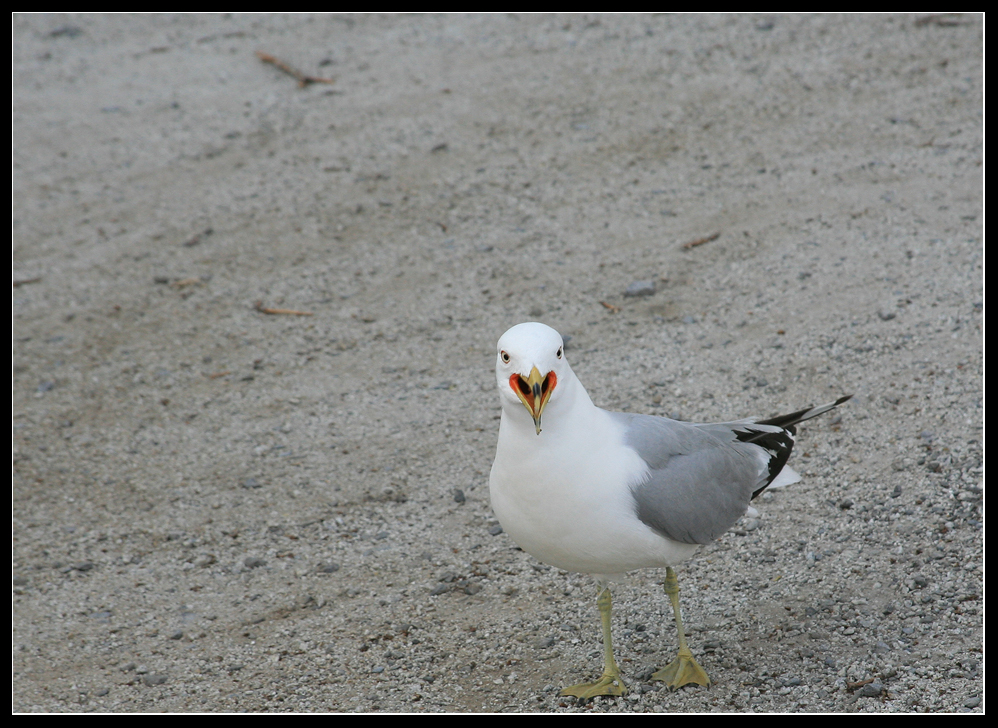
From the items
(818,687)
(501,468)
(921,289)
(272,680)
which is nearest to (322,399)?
(272,680)

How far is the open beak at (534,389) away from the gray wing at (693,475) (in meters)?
0.55

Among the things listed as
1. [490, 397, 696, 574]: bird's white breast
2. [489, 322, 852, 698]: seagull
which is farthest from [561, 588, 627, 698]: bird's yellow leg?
[490, 397, 696, 574]: bird's white breast

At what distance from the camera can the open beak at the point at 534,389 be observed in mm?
3113

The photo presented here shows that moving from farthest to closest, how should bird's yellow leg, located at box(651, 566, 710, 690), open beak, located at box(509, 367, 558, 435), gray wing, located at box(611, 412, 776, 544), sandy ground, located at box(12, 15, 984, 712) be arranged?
sandy ground, located at box(12, 15, 984, 712), bird's yellow leg, located at box(651, 566, 710, 690), gray wing, located at box(611, 412, 776, 544), open beak, located at box(509, 367, 558, 435)

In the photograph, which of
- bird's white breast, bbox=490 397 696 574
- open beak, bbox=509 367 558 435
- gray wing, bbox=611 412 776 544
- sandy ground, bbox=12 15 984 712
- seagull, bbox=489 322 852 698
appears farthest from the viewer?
sandy ground, bbox=12 15 984 712

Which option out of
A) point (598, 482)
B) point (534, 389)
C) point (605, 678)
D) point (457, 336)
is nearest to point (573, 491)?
point (598, 482)

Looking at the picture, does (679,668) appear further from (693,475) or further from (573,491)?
(573,491)

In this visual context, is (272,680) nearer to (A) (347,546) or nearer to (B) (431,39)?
(A) (347,546)

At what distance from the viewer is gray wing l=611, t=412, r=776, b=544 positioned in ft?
11.6

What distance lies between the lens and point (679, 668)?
383 cm

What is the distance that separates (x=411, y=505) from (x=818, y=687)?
2.36m

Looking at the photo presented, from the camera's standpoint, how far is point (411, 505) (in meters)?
5.18

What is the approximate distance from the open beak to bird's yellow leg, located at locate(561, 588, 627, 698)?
104cm

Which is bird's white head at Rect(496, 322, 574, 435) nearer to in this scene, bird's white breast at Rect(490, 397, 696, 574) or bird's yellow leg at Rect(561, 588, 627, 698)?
bird's white breast at Rect(490, 397, 696, 574)
